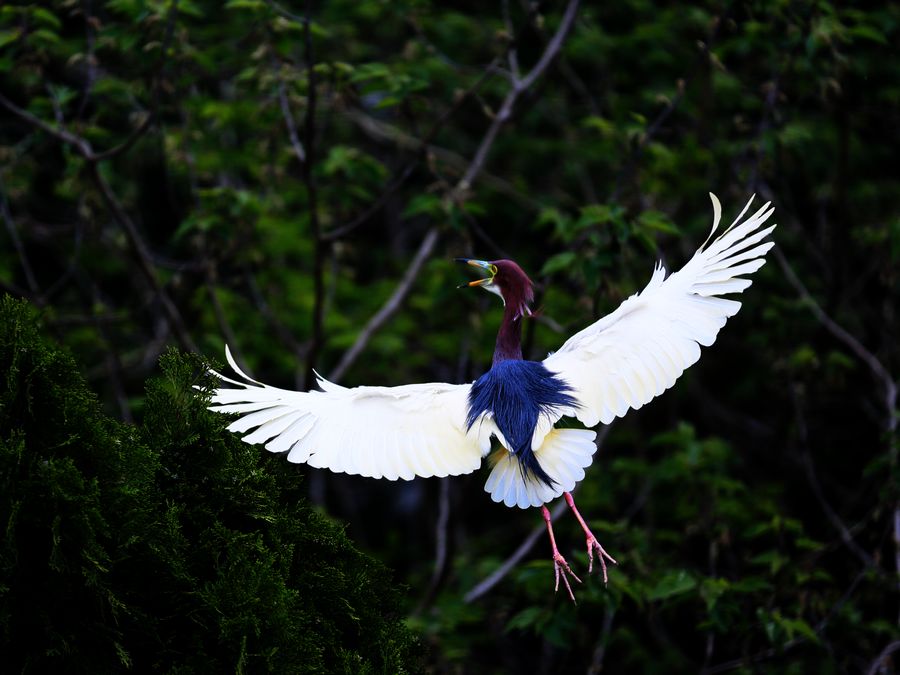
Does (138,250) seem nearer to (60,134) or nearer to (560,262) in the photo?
(60,134)

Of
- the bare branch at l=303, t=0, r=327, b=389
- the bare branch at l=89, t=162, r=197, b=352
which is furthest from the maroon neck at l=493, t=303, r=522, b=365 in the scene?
the bare branch at l=89, t=162, r=197, b=352

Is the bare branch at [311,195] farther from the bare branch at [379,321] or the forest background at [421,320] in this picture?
the bare branch at [379,321]

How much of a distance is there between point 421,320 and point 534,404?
19.7 ft

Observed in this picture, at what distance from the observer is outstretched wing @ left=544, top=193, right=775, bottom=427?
4645 mm

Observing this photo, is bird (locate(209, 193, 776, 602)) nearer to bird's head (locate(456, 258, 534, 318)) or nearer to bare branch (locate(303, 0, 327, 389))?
bird's head (locate(456, 258, 534, 318))

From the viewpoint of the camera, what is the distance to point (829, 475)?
1021 centimetres

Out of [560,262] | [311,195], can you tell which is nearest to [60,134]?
[311,195]

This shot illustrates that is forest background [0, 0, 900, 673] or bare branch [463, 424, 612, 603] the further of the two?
bare branch [463, 424, 612, 603]

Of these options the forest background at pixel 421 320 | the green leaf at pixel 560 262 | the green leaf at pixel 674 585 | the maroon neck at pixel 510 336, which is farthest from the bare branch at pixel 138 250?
the green leaf at pixel 674 585

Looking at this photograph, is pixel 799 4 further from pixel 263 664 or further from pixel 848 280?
pixel 263 664

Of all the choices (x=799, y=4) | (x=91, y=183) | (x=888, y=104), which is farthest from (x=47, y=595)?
(x=888, y=104)

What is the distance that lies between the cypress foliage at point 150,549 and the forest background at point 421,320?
1cm

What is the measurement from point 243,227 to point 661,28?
15.6 ft

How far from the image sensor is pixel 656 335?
4.72 metres
